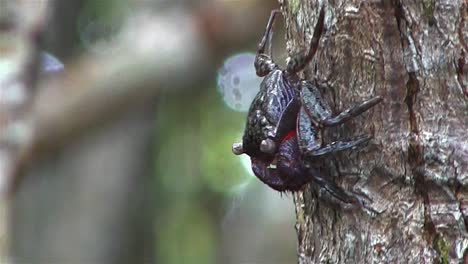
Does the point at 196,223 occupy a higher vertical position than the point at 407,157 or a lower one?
higher

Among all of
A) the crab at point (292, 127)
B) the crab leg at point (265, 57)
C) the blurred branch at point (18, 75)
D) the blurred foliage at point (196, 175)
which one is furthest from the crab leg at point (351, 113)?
the blurred foliage at point (196, 175)

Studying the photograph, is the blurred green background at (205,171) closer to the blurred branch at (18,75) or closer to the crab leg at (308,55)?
the blurred branch at (18,75)

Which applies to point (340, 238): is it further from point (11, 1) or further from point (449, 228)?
point (11, 1)

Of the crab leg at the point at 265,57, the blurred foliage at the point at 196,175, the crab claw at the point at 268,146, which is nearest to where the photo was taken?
the crab claw at the point at 268,146

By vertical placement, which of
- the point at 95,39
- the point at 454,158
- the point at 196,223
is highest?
the point at 95,39

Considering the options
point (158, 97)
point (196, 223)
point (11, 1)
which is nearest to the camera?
point (11, 1)

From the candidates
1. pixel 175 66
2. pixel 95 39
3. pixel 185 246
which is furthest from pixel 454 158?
pixel 185 246

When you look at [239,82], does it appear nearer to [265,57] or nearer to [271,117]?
[265,57]
